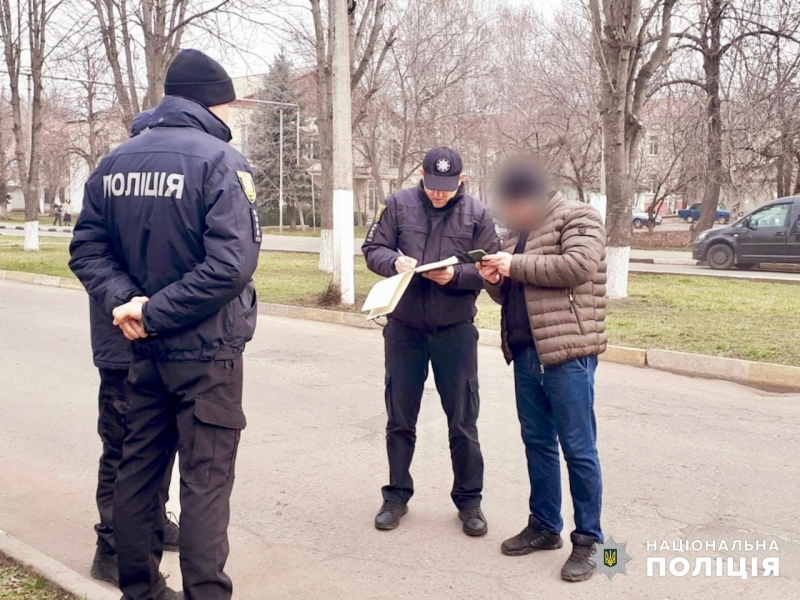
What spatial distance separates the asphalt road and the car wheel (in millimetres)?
12130

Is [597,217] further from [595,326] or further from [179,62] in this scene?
[179,62]

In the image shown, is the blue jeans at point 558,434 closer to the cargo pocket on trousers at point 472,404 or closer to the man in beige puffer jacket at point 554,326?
the man in beige puffer jacket at point 554,326

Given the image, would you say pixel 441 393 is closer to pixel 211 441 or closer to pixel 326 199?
pixel 211 441

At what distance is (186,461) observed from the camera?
289cm

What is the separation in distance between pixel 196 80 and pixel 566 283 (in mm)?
1766

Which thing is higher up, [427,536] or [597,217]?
[597,217]

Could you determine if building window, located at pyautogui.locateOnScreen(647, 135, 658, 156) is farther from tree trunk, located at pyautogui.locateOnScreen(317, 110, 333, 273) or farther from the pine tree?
tree trunk, located at pyautogui.locateOnScreen(317, 110, 333, 273)

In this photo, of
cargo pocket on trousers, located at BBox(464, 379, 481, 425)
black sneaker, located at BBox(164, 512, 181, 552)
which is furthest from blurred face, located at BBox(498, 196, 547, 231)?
black sneaker, located at BBox(164, 512, 181, 552)

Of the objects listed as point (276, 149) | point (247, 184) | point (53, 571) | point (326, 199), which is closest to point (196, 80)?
point (247, 184)

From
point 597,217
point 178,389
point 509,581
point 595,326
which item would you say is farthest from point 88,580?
point 597,217

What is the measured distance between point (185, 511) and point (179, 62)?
5.48 ft

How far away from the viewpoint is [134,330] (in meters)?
2.87

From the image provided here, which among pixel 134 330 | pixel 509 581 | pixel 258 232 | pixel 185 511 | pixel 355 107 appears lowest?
pixel 509 581

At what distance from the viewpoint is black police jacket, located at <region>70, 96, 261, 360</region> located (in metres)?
2.79
